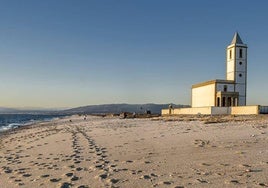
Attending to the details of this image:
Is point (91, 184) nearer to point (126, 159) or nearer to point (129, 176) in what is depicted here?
point (129, 176)

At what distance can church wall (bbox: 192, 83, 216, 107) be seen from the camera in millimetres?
45594

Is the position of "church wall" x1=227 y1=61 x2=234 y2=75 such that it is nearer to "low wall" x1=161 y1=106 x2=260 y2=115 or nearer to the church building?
the church building

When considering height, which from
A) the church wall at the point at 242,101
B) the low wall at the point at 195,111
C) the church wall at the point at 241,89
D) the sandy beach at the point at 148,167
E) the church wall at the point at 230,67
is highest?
the church wall at the point at 230,67

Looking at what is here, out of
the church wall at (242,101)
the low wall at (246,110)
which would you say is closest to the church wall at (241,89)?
the church wall at (242,101)

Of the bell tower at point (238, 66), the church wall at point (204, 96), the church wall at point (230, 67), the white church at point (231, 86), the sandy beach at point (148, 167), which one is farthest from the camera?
the church wall at point (230, 67)

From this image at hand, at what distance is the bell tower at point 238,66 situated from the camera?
4584 centimetres

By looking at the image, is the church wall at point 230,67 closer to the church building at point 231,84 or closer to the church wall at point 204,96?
the church building at point 231,84

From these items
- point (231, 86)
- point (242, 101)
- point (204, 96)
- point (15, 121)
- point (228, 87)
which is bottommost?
point (15, 121)

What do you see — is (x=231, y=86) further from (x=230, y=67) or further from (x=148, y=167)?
(x=148, y=167)

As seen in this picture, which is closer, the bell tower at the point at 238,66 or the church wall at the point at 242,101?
the church wall at the point at 242,101

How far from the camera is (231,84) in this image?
45781 mm

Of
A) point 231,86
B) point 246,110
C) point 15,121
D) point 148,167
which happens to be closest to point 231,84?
point 231,86

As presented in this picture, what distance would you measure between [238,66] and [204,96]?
6.65 meters

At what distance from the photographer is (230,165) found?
6.79 m
